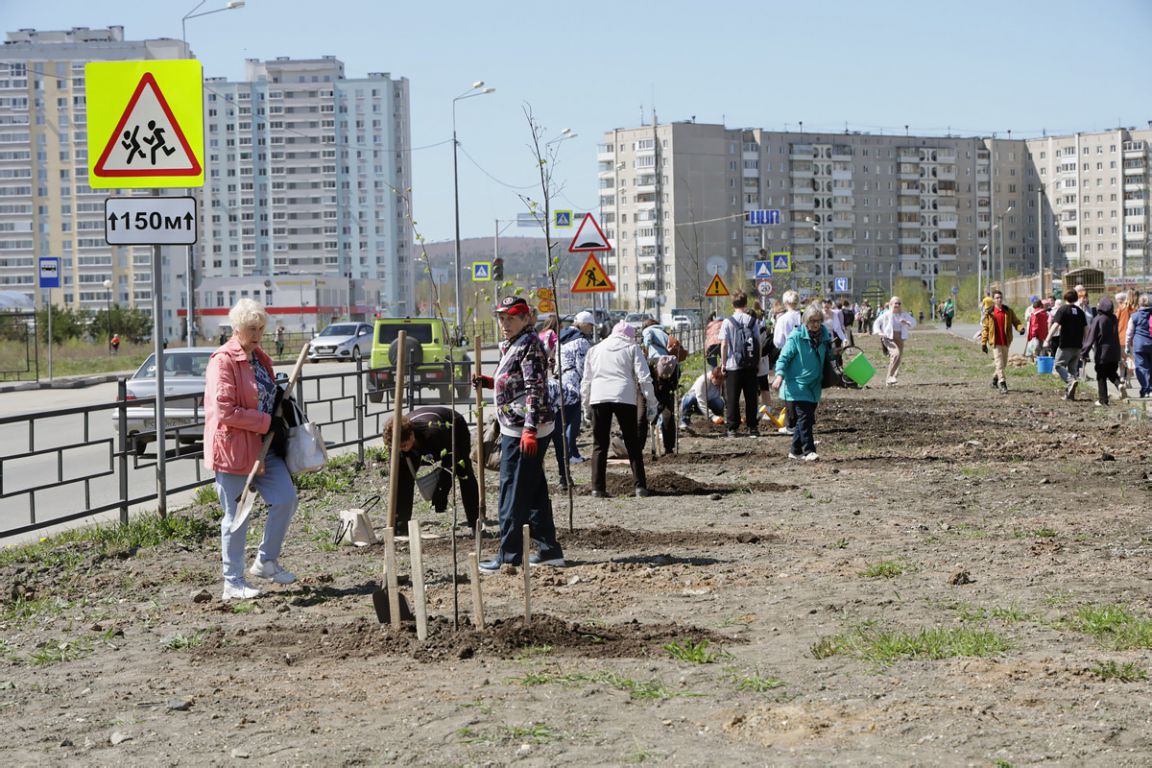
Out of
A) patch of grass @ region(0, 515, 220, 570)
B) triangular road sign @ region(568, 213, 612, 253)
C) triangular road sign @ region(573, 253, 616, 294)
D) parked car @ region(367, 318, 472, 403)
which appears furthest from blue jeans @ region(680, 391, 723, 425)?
patch of grass @ region(0, 515, 220, 570)

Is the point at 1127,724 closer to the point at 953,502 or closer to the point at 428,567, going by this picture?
the point at 428,567

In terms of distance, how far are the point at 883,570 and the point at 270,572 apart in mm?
3498

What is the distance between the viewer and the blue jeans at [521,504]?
345 inches

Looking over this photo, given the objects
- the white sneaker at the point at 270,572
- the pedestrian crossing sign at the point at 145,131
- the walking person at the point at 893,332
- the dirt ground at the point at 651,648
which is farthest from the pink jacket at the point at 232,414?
the walking person at the point at 893,332

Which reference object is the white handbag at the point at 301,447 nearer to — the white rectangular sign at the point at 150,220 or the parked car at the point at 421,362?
the parked car at the point at 421,362

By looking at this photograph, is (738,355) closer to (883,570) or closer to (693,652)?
(883,570)

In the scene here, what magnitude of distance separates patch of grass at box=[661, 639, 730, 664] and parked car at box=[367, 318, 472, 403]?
66.8 inches

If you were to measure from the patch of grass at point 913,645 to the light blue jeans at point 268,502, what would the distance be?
11.5 feet

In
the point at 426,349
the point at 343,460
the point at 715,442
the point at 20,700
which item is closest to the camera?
the point at 20,700

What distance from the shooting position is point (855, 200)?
540 ft

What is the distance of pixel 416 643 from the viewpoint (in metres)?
6.45

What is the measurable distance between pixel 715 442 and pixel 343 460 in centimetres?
462

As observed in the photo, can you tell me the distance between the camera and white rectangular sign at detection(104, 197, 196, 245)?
32.6 ft

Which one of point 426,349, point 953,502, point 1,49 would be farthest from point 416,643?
point 1,49
